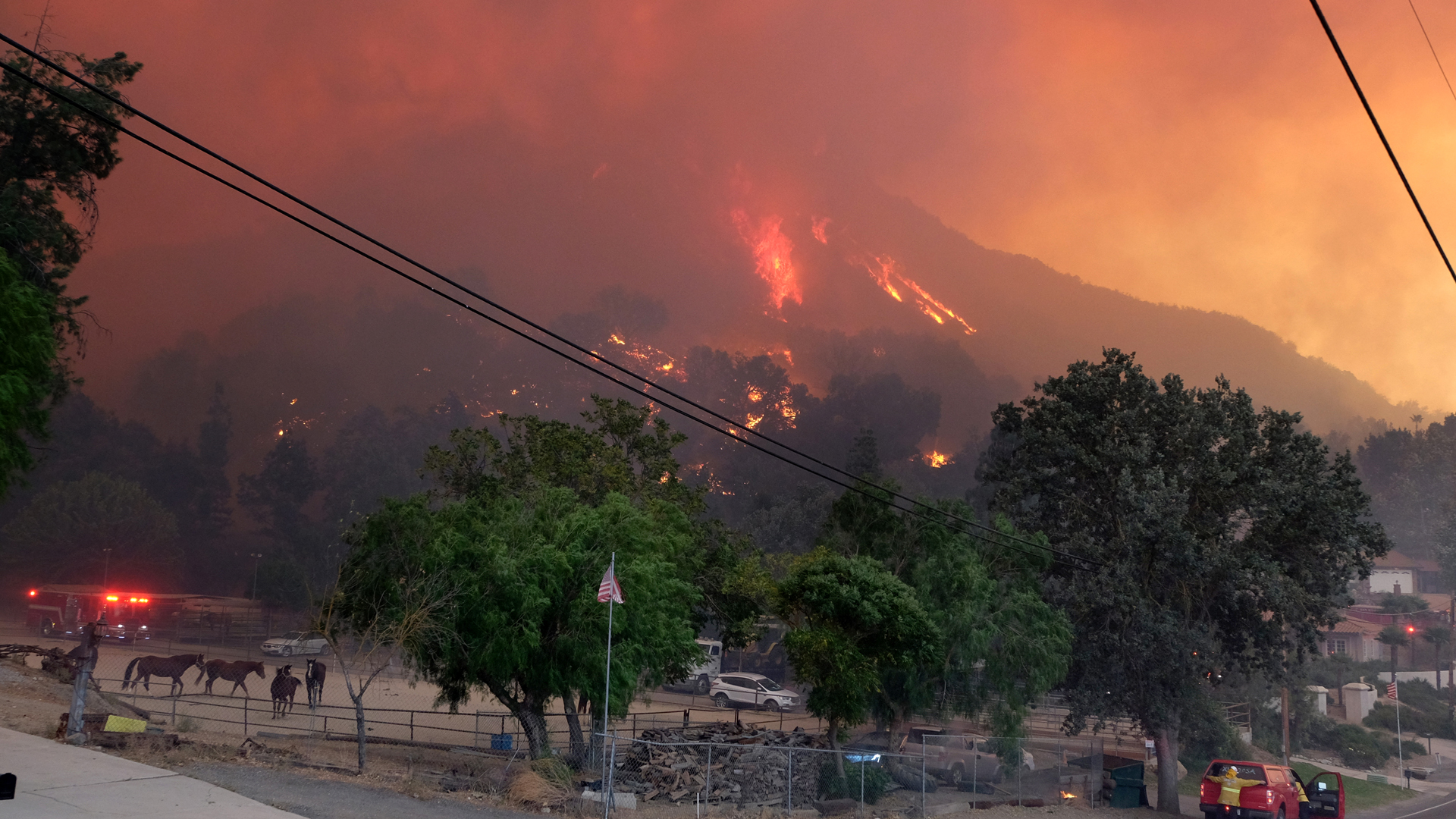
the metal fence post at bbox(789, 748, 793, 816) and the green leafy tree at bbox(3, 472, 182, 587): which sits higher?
the green leafy tree at bbox(3, 472, 182, 587)

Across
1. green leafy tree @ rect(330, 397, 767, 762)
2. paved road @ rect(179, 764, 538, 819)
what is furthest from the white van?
paved road @ rect(179, 764, 538, 819)

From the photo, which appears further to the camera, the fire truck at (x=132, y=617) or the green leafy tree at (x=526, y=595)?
the fire truck at (x=132, y=617)

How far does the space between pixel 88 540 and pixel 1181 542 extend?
11740 centimetres

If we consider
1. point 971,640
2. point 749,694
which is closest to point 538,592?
point 971,640

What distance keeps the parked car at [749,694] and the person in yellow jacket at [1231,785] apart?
94.6ft

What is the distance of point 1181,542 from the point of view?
36719 millimetres

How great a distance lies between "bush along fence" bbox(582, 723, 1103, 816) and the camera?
925 inches

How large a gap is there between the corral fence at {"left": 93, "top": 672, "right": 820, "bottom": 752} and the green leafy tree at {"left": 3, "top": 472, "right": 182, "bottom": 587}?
76581mm

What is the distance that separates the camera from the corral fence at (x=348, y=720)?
93.8 ft

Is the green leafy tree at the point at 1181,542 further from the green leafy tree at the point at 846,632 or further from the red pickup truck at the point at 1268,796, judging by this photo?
the green leafy tree at the point at 846,632

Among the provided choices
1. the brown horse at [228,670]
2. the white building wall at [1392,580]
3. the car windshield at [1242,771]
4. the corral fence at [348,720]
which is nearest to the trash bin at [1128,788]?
the car windshield at [1242,771]

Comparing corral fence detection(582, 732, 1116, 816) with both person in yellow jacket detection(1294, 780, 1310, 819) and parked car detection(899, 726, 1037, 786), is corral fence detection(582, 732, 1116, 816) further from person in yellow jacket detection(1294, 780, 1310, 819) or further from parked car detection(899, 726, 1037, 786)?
person in yellow jacket detection(1294, 780, 1310, 819)

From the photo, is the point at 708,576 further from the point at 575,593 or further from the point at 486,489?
the point at 575,593

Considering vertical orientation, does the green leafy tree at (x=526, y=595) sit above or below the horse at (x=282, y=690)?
above
